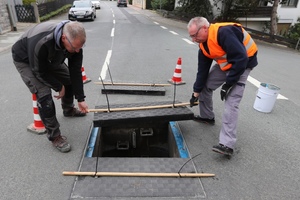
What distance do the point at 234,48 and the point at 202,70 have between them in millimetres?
743

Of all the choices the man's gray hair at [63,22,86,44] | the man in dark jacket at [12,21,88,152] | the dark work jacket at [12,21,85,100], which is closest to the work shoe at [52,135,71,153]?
the man in dark jacket at [12,21,88,152]

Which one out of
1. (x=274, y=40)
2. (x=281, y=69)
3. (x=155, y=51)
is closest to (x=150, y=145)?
(x=155, y=51)

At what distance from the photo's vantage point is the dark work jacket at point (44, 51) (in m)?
2.42

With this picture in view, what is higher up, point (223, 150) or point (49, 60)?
point (49, 60)

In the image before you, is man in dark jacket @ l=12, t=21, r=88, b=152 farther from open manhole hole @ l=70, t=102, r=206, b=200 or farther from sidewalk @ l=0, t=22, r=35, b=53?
sidewalk @ l=0, t=22, r=35, b=53

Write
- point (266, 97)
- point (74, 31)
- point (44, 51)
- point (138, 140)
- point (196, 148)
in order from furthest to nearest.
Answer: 1. point (266, 97)
2. point (138, 140)
3. point (196, 148)
4. point (44, 51)
5. point (74, 31)

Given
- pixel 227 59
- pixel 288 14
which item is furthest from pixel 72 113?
pixel 288 14

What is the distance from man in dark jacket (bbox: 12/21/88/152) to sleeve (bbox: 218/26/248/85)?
5.07 ft

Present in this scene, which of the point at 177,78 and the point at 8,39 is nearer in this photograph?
the point at 177,78

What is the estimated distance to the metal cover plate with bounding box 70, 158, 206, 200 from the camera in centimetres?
234

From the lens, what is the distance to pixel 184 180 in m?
2.54

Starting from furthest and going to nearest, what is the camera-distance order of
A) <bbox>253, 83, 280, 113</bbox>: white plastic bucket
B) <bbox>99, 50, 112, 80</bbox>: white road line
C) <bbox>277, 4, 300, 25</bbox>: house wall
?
<bbox>277, 4, 300, 25</bbox>: house wall
<bbox>99, 50, 112, 80</bbox>: white road line
<bbox>253, 83, 280, 113</bbox>: white plastic bucket

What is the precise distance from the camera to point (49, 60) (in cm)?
262

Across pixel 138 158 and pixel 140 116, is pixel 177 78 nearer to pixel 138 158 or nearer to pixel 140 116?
pixel 140 116
